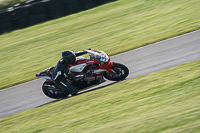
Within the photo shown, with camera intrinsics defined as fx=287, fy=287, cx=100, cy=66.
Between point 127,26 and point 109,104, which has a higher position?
point 127,26

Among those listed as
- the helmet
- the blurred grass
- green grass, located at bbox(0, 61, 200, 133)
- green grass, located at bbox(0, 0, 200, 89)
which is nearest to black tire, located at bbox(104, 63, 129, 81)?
green grass, located at bbox(0, 61, 200, 133)

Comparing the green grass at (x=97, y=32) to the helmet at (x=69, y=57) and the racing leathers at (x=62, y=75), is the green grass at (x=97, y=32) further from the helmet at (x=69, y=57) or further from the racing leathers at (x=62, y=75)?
the helmet at (x=69, y=57)

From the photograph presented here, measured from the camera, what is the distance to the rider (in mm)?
8805

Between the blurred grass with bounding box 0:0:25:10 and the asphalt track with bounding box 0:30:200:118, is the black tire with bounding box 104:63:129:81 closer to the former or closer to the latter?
the asphalt track with bounding box 0:30:200:118

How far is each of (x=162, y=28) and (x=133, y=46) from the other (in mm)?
2321

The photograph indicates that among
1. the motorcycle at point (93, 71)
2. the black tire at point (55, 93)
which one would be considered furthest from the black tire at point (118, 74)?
the black tire at point (55, 93)

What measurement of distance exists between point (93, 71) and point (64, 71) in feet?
3.00

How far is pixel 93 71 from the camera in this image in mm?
9102

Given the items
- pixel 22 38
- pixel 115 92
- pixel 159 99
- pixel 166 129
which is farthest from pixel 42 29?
pixel 166 129

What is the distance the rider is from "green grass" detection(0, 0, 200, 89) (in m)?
3.32

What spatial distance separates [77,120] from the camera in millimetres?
7262

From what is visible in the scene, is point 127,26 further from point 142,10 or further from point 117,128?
point 117,128

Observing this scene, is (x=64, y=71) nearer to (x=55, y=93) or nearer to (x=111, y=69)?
(x=55, y=93)

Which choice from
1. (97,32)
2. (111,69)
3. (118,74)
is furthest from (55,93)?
(97,32)
